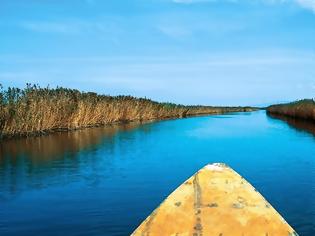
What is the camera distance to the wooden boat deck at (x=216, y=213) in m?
3.74

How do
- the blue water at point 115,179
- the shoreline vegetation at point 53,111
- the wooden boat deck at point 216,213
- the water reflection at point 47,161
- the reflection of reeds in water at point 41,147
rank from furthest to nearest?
the shoreline vegetation at point 53,111 → the reflection of reeds in water at point 41,147 → the water reflection at point 47,161 → the blue water at point 115,179 → the wooden boat deck at point 216,213

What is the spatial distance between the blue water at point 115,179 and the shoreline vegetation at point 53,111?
5.99ft

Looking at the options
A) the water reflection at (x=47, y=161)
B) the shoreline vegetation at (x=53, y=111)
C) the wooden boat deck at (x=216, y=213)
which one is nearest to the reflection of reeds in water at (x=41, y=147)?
the water reflection at (x=47, y=161)

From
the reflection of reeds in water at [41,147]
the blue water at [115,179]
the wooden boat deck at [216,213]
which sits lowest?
the blue water at [115,179]

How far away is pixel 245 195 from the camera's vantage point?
3902mm

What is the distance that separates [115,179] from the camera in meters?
10.9

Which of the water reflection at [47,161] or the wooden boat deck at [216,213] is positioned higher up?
the wooden boat deck at [216,213]

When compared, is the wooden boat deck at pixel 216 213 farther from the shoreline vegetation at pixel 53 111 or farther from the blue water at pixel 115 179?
the shoreline vegetation at pixel 53 111

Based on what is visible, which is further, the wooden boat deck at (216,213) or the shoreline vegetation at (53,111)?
the shoreline vegetation at (53,111)

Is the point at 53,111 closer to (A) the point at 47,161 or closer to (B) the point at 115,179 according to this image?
(A) the point at 47,161

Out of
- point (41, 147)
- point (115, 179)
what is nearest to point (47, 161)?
point (115, 179)

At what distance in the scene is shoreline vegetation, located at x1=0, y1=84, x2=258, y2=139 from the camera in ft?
69.1

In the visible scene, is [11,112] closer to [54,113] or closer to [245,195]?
[54,113]

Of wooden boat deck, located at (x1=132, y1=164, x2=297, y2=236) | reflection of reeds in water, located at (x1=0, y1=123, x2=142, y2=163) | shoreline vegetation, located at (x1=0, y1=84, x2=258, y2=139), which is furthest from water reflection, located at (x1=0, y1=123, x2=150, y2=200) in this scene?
wooden boat deck, located at (x1=132, y1=164, x2=297, y2=236)
